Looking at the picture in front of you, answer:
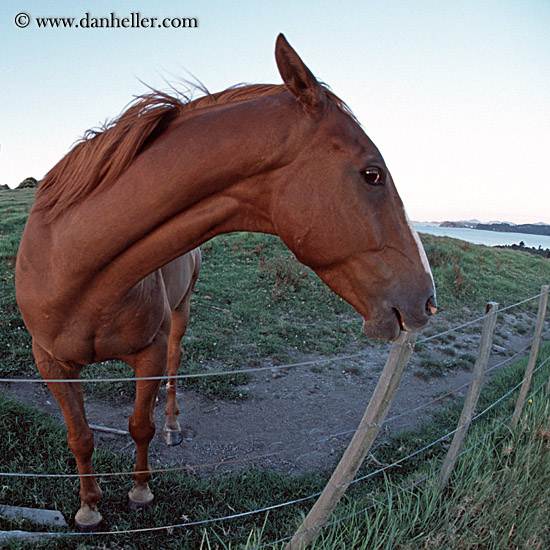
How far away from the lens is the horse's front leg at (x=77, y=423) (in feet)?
7.23

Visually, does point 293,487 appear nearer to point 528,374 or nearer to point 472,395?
point 472,395

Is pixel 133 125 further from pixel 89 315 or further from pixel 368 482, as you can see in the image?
pixel 368 482

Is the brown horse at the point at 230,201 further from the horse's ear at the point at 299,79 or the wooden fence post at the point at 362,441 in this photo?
the wooden fence post at the point at 362,441

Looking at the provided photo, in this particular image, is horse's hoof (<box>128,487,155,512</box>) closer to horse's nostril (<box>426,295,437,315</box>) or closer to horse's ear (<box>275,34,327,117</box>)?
horse's nostril (<box>426,295,437,315</box>)

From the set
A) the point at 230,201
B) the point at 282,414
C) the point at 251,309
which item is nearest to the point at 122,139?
the point at 230,201

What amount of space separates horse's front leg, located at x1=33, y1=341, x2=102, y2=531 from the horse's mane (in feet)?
2.79

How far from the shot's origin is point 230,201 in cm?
165

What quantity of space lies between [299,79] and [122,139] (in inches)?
29.6

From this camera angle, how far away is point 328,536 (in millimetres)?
1981

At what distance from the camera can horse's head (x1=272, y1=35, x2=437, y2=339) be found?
154 cm

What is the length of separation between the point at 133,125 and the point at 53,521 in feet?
7.64

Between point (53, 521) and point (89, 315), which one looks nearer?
point (89, 315)

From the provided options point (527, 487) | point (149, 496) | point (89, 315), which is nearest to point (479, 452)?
point (527, 487)

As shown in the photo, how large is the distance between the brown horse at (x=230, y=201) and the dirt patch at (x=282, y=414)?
1.45 meters
